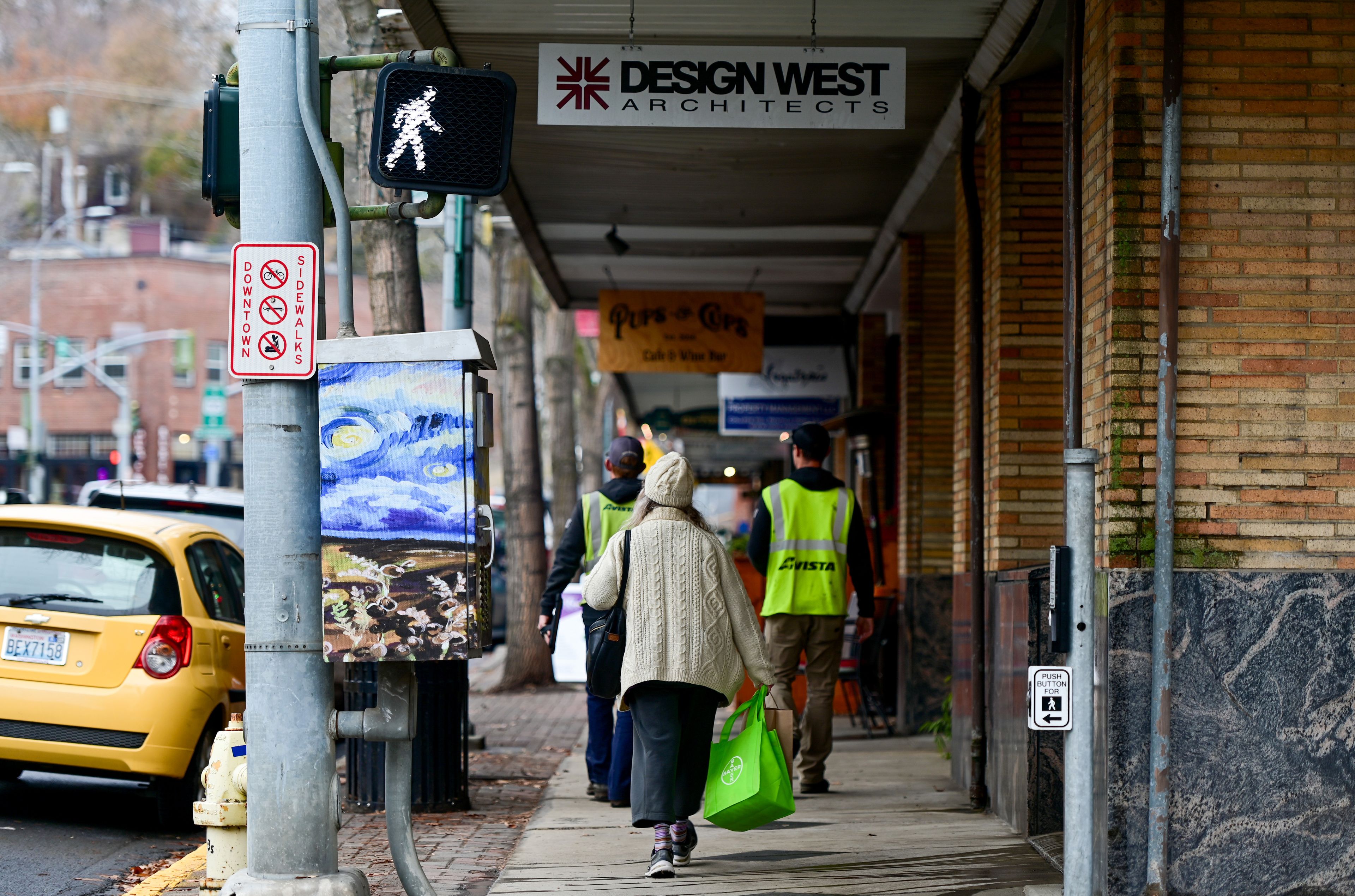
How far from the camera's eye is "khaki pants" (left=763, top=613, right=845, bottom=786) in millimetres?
8742

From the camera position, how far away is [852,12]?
805cm

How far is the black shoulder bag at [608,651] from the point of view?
259 inches

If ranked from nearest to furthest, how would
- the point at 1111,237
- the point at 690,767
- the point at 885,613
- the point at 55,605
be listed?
the point at 1111,237 < the point at 690,767 < the point at 55,605 < the point at 885,613

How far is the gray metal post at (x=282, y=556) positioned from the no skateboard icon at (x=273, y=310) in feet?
0.70

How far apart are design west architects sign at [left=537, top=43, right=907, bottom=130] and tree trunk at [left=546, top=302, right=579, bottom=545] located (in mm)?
13070

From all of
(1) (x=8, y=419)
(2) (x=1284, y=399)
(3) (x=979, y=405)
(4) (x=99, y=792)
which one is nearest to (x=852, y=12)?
(3) (x=979, y=405)

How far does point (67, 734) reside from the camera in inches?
297

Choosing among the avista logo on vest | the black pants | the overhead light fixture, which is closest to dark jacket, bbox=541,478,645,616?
the avista logo on vest

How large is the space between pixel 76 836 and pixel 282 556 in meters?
3.33

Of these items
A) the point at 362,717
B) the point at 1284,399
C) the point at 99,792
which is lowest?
the point at 99,792

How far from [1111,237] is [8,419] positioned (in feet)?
204

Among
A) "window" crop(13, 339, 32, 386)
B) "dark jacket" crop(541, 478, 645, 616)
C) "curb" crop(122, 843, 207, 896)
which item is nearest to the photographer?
"curb" crop(122, 843, 207, 896)

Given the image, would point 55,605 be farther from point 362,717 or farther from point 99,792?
point 362,717

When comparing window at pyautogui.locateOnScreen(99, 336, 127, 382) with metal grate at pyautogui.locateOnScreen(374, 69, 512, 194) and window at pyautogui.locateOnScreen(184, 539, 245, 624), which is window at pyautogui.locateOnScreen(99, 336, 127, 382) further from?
metal grate at pyautogui.locateOnScreen(374, 69, 512, 194)
